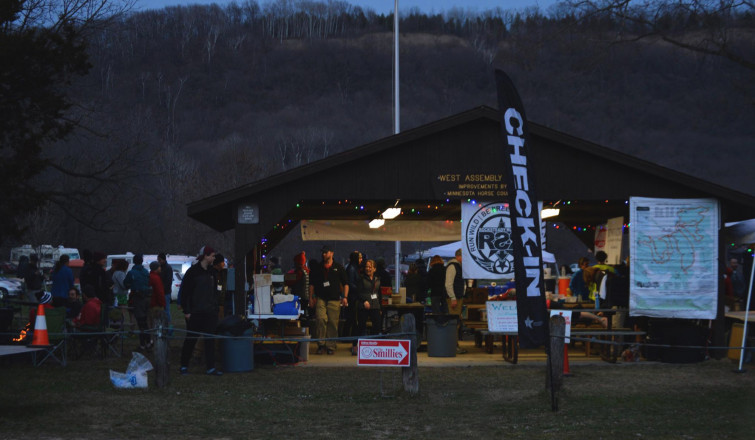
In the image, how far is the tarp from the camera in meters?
23.4

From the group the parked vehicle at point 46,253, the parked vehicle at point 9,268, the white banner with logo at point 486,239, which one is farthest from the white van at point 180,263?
the parked vehicle at point 9,268

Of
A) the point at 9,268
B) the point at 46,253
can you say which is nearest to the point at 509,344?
the point at 46,253

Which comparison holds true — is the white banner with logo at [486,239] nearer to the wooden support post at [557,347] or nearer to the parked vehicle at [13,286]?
the wooden support post at [557,347]

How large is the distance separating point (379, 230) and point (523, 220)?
13775 millimetres

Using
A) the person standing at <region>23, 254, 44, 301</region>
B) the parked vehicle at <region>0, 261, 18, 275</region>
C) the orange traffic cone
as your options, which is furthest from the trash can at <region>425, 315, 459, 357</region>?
the parked vehicle at <region>0, 261, 18, 275</region>

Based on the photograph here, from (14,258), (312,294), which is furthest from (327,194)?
(14,258)

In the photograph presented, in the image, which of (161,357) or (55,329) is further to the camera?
(55,329)

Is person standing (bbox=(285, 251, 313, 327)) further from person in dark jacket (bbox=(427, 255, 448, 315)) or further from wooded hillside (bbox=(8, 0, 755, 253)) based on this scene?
wooded hillside (bbox=(8, 0, 755, 253))

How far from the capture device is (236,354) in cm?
1431

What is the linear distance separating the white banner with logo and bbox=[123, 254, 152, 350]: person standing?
6111 millimetres

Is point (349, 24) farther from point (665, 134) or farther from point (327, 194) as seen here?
point (327, 194)

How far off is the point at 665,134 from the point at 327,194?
84465 millimetres

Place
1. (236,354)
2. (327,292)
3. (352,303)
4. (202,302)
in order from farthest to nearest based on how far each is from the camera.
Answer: (352,303) → (327,292) → (236,354) → (202,302)

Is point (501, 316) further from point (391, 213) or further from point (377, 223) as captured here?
point (377, 223)
